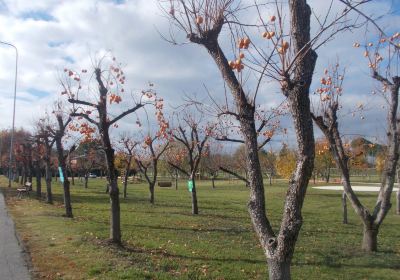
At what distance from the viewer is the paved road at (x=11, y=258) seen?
8.29m

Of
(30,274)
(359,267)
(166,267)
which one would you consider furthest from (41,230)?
(359,267)

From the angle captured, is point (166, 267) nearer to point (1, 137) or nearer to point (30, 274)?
point (30, 274)

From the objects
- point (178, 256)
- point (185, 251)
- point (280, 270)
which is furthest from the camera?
point (185, 251)

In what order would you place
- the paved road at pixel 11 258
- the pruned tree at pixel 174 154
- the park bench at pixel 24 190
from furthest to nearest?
the pruned tree at pixel 174 154, the park bench at pixel 24 190, the paved road at pixel 11 258

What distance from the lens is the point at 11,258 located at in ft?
32.1

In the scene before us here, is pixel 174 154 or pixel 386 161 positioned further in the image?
pixel 174 154

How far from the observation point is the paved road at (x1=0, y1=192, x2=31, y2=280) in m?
8.29

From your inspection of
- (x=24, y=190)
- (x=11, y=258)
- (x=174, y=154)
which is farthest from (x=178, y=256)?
(x=174, y=154)

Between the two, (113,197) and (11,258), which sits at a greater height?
(113,197)

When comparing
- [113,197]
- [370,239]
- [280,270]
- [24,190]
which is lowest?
[370,239]

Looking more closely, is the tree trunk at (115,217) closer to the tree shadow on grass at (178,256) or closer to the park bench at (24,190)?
the tree shadow on grass at (178,256)

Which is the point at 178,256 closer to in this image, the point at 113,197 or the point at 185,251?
the point at 185,251

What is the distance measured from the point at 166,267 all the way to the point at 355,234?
876 centimetres

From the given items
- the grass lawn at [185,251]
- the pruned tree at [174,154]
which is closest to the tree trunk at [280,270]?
the grass lawn at [185,251]
